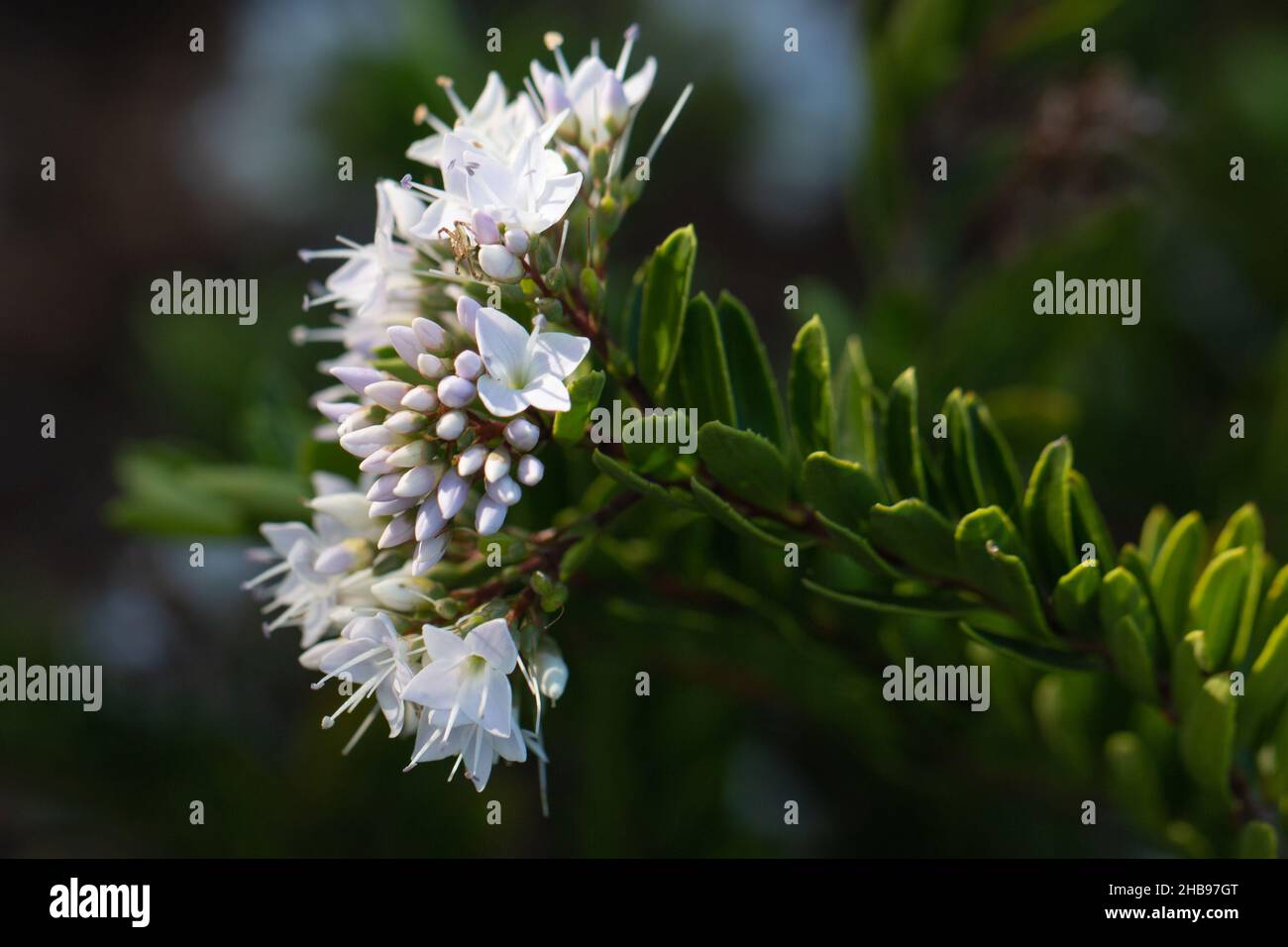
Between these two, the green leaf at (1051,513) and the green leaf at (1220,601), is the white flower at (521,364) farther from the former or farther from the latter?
the green leaf at (1220,601)

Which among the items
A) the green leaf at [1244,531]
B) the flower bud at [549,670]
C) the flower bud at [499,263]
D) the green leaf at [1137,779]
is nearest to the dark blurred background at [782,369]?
the green leaf at [1137,779]

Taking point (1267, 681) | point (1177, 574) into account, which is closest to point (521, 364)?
point (1177, 574)

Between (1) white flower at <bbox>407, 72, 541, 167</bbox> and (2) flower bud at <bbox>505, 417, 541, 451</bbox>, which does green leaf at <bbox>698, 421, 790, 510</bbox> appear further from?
(1) white flower at <bbox>407, 72, 541, 167</bbox>

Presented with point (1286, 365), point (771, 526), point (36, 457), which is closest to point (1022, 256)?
point (1286, 365)

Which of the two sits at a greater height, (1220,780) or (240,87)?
(240,87)

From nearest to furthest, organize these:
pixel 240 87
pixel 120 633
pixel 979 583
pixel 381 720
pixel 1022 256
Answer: pixel 979 583, pixel 1022 256, pixel 381 720, pixel 120 633, pixel 240 87
